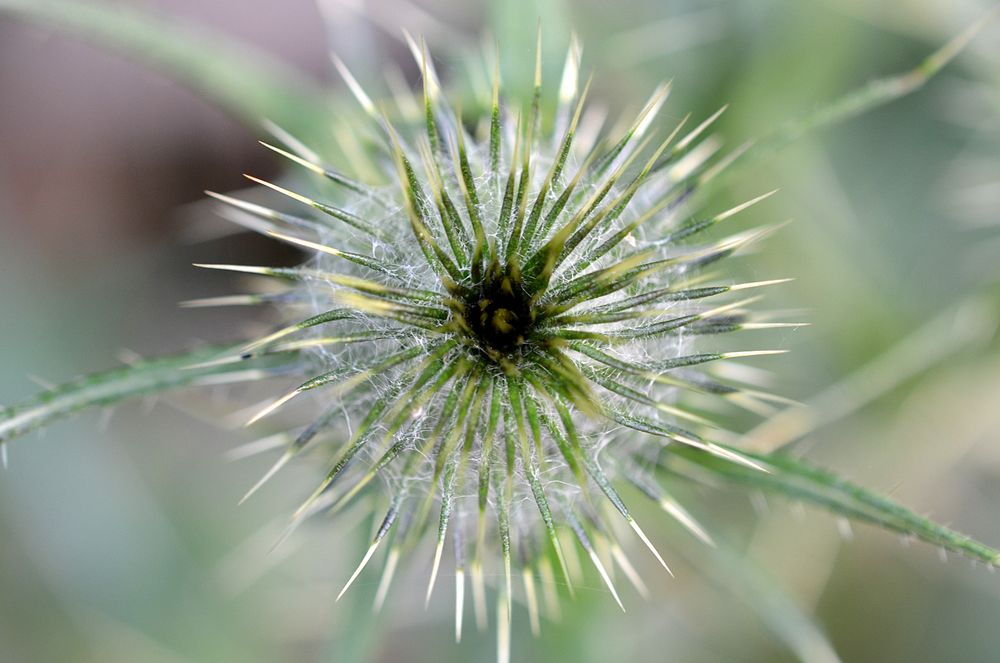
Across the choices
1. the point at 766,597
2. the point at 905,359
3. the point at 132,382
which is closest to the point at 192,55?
the point at 132,382

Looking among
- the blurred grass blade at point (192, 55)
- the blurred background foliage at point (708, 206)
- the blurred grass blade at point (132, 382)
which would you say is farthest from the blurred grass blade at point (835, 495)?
the blurred grass blade at point (192, 55)

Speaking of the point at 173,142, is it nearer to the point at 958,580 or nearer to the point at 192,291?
the point at 192,291

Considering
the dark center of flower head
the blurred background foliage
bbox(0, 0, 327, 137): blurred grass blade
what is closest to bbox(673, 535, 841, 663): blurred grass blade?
Result: the blurred background foliage

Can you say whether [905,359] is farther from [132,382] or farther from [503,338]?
[132,382]

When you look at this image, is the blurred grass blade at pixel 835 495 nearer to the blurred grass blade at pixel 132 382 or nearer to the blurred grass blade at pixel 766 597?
the blurred grass blade at pixel 766 597

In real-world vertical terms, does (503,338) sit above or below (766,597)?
above

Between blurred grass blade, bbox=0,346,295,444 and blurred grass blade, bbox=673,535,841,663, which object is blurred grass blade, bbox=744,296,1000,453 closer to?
blurred grass blade, bbox=673,535,841,663

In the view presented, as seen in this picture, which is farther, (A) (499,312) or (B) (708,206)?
(B) (708,206)
